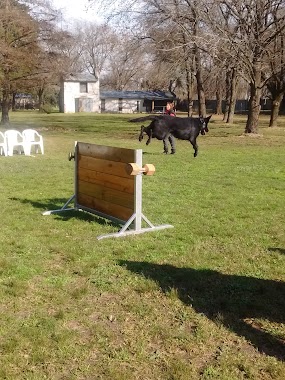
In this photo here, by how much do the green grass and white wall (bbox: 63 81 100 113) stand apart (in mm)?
68795

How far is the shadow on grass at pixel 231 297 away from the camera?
3383 mm

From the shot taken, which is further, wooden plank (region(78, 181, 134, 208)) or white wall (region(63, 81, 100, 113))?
white wall (region(63, 81, 100, 113))

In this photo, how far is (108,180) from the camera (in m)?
6.43

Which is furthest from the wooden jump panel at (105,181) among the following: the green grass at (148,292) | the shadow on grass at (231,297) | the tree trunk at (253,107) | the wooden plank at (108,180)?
the tree trunk at (253,107)

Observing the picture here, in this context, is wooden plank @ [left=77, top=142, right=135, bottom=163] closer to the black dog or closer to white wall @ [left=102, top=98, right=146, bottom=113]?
the black dog

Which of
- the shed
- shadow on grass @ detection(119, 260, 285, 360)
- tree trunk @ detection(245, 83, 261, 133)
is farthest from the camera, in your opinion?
the shed

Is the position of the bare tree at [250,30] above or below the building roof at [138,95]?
above

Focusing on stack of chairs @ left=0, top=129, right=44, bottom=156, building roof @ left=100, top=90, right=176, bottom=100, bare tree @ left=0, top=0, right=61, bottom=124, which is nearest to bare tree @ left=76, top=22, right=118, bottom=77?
building roof @ left=100, top=90, right=176, bottom=100

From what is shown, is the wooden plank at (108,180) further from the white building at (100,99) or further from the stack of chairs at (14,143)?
the white building at (100,99)

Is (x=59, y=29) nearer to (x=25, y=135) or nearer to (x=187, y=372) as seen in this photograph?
(x=25, y=135)

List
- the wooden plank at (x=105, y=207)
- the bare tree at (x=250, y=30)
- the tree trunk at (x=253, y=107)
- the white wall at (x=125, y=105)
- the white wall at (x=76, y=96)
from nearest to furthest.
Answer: the wooden plank at (x=105, y=207) < the bare tree at (x=250, y=30) < the tree trunk at (x=253, y=107) < the white wall at (x=76, y=96) < the white wall at (x=125, y=105)

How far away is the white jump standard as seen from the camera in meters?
5.84

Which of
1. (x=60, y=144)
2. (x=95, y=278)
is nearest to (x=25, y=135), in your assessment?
(x=60, y=144)

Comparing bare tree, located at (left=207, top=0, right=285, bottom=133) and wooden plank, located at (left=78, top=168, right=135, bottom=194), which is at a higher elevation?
bare tree, located at (left=207, top=0, right=285, bottom=133)
